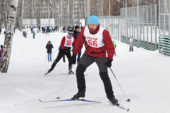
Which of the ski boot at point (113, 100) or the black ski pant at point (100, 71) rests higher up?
the black ski pant at point (100, 71)

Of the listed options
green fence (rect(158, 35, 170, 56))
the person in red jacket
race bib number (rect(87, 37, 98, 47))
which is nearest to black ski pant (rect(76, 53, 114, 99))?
the person in red jacket

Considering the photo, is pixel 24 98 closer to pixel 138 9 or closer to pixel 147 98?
pixel 147 98

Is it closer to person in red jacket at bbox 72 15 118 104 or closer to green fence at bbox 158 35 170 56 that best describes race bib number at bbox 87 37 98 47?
person in red jacket at bbox 72 15 118 104

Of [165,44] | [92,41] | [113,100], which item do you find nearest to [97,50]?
[92,41]

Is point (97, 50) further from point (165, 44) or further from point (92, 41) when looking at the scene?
point (165, 44)

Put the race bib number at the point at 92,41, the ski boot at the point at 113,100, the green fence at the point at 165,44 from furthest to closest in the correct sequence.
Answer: the green fence at the point at 165,44
the race bib number at the point at 92,41
the ski boot at the point at 113,100

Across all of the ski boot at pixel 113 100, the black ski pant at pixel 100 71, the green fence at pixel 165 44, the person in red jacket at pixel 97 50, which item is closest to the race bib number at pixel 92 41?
the person in red jacket at pixel 97 50

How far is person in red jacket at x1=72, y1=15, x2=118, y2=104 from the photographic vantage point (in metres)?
5.14

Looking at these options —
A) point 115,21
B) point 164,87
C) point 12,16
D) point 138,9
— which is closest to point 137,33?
point 138,9

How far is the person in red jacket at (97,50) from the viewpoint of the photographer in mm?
5141

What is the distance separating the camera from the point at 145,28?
102ft

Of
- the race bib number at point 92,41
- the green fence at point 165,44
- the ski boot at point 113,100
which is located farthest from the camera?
the green fence at point 165,44

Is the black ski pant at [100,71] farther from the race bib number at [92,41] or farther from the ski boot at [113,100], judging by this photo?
the race bib number at [92,41]

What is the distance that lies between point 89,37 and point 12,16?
6143mm
